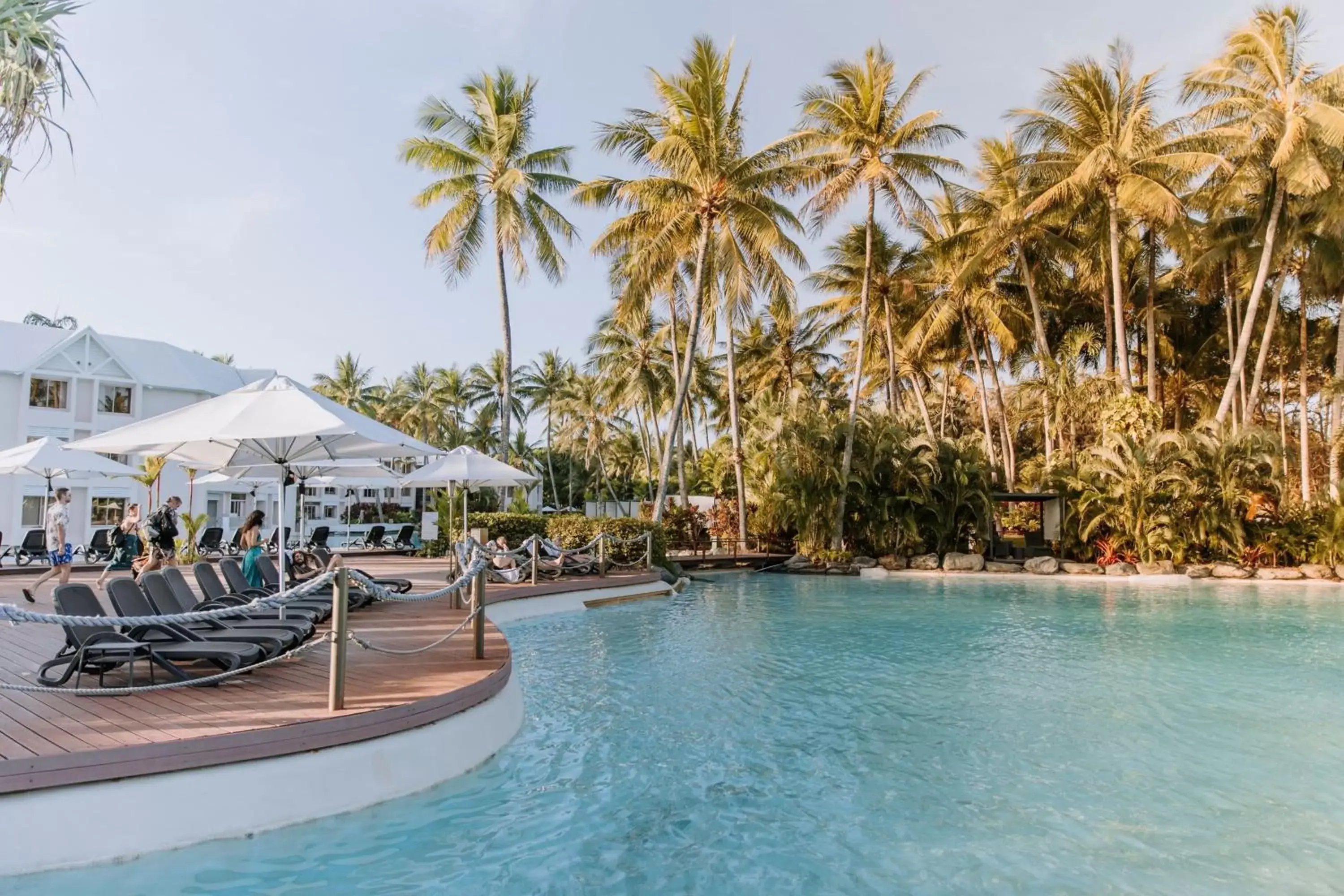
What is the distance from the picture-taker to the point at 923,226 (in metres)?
28.2

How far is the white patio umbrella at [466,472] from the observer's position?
13.9 meters

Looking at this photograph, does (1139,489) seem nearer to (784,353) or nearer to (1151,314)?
(1151,314)

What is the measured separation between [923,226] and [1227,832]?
26.4 metres

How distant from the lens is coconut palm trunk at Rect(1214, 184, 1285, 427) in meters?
21.1

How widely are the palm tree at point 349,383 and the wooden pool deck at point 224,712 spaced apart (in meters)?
46.9

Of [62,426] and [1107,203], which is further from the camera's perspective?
[62,426]

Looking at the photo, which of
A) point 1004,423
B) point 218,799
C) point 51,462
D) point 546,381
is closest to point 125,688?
point 218,799

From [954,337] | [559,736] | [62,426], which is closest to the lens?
[559,736]

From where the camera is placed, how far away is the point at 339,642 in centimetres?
495

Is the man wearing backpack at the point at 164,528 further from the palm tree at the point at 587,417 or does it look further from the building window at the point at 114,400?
the palm tree at the point at 587,417

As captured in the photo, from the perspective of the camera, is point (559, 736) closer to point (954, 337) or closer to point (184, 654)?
point (184, 654)

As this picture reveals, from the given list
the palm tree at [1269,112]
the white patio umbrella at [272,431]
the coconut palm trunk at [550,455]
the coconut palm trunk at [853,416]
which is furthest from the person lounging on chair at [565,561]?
the coconut palm trunk at [550,455]

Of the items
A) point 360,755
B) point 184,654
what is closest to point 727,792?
point 360,755

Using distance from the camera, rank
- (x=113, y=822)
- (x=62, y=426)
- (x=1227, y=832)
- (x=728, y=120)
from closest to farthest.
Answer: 1. (x=113, y=822)
2. (x=1227, y=832)
3. (x=728, y=120)
4. (x=62, y=426)
